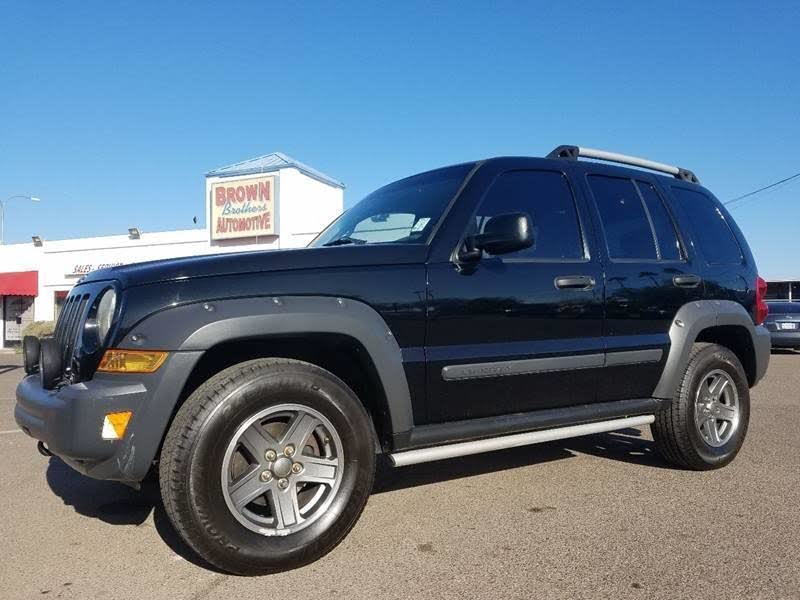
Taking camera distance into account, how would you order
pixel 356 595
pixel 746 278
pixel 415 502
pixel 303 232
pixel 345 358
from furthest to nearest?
1. pixel 303 232
2. pixel 746 278
3. pixel 415 502
4. pixel 345 358
5. pixel 356 595

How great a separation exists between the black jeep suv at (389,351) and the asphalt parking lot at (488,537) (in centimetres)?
27

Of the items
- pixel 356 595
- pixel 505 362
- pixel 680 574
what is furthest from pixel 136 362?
pixel 680 574

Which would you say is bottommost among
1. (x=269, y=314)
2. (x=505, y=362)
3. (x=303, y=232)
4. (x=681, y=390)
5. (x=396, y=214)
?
(x=681, y=390)

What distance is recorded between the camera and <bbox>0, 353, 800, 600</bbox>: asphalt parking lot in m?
2.61

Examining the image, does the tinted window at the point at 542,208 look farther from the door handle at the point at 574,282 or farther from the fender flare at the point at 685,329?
the fender flare at the point at 685,329

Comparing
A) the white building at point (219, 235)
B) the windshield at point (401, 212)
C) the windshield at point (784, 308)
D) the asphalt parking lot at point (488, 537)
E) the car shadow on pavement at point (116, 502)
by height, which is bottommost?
the car shadow on pavement at point (116, 502)

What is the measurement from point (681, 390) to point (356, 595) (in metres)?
2.64

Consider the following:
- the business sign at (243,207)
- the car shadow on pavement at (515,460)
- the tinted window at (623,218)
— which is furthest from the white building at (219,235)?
the tinted window at (623,218)

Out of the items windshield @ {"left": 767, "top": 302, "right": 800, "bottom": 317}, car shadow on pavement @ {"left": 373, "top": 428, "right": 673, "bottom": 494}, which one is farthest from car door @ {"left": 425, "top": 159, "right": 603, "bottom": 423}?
windshield @ {"left": 767, "top": 302, "right": 800, "bottom": 317}

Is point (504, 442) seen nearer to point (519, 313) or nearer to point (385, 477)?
point (519, 313)

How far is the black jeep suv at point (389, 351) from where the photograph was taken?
259cm

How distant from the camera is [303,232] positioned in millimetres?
22281

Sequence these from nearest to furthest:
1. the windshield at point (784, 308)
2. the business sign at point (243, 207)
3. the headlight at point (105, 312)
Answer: the headlight at point (105, 312) < the windshield at point (784, 308) < the business sign at point (243, 207)

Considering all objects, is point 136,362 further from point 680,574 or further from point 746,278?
point 746,278
